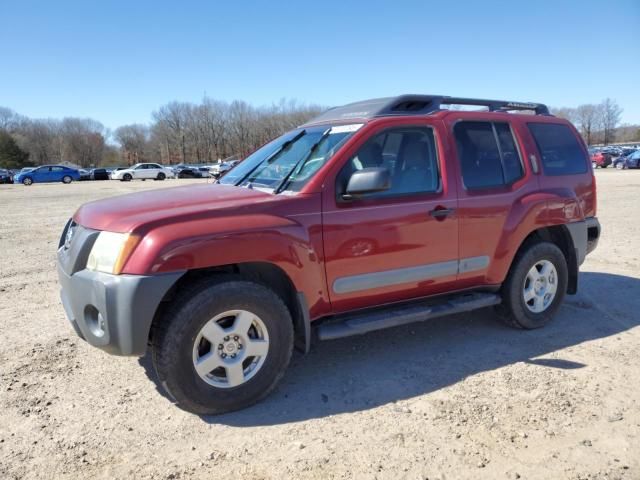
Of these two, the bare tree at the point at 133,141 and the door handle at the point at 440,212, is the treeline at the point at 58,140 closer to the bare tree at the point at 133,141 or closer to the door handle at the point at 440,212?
the bare tree at the point at 133,141

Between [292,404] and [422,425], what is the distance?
0.89 metres

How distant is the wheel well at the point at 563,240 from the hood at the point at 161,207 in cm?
280

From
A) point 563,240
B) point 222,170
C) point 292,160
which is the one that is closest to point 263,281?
point 292,160

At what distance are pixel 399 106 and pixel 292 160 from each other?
1029mm

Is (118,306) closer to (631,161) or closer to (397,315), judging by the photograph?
(397,315)

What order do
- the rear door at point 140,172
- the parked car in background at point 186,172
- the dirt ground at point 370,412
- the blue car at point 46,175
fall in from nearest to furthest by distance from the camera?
the dirt ground at point 370,412 < the blue car at point 46,175 < the rear door at point 140,172 < the parked car in background at point 186,172

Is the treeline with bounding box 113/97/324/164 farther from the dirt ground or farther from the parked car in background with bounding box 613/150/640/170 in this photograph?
the dirt ground

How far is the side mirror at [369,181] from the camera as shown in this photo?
3.29 m

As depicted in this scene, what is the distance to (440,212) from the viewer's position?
3809mm

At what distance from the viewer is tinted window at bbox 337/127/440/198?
3.69 m

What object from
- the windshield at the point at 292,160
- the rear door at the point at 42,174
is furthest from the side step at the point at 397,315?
the rear door at the point at 42,174

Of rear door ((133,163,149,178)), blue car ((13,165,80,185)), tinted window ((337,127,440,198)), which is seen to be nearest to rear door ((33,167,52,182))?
blue car ((13,165,80,185))

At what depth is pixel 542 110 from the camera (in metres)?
5.08

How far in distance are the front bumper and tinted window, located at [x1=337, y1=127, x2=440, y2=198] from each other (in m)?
1.74
